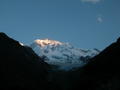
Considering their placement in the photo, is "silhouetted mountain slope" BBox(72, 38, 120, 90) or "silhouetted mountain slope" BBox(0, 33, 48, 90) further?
"silhouetted mountain slope" BBox(0, 33, 48, 90)

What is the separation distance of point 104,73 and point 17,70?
94.6 feet

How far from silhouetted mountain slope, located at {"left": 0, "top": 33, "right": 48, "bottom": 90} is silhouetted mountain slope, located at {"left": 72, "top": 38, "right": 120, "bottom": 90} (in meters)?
13.5

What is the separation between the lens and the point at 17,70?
88.9 meters

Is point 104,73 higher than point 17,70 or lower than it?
lower

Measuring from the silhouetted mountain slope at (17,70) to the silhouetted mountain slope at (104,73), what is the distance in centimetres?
1347

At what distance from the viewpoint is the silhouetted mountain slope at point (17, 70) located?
260ft

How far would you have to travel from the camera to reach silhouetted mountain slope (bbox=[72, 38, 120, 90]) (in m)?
67.6

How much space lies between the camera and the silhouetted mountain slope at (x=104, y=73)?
67.6 metres

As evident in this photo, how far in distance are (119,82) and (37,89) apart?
81.1 ft

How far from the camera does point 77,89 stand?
75688mm

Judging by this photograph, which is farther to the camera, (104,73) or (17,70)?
(17,70)

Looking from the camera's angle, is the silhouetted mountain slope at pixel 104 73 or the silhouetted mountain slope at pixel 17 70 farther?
the silhouetted mountain slope at pixel 17 70

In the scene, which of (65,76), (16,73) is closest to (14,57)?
(16,73)

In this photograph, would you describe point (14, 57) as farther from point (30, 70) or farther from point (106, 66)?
point (106, 66)
